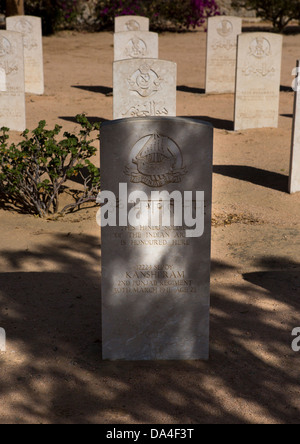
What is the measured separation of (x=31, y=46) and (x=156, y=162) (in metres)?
11.5

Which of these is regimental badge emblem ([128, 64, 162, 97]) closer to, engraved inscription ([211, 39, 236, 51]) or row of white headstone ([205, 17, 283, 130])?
row of white headstone ([205, 17, 283, 130])

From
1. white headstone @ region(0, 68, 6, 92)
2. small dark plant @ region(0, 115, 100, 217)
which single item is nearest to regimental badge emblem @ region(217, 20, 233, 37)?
white headstone @ region(0, 68, 6, 92)

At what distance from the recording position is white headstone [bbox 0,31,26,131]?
35.5ft

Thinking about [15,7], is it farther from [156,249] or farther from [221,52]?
[156,249]

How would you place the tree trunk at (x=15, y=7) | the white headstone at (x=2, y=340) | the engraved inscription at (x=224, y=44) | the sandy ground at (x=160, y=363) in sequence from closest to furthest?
1. the sandy ground at (x=160, y=363)
2. the white headstone at (x=2, y=340)
3. the engraved inscription at (x=224, y=44)
4. the tree trunk at (x=15, y=7)

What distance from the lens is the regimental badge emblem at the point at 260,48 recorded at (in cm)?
1083

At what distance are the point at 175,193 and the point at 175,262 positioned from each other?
446 mm

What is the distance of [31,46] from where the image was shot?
14.5 meters

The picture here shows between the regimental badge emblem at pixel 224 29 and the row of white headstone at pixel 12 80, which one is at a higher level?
the regimental badge emblem at pixel 224 29

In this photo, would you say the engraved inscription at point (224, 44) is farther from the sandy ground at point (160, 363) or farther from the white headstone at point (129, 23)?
the sandy ground at point (160, 363)

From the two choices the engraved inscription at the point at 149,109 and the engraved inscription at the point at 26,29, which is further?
the engraved inscription at the point at 26,29

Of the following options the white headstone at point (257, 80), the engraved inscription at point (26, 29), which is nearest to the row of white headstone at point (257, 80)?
the white headstone at point (257, 80)

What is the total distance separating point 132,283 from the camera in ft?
13.2

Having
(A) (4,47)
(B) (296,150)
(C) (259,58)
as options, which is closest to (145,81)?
(B) (296,150)
